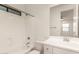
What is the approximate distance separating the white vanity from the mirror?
12 centimetres

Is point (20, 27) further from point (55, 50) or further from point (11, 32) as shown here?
point (55, 50)

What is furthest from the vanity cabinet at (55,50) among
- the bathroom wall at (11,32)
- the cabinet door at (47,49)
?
the bathroom wall at (11,32)

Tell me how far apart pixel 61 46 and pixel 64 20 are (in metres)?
0.73

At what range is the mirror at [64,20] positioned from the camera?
6.13ft

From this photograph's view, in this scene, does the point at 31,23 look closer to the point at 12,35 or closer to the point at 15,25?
the point at 15,25

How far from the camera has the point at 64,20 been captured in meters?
1.99

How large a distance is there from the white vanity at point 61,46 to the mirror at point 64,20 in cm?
12

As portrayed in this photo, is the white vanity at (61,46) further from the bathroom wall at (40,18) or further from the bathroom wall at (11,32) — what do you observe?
the bathroom wall at (11,32)

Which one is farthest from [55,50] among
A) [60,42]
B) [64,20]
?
[64,20]

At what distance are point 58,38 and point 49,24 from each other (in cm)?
Answer: 45

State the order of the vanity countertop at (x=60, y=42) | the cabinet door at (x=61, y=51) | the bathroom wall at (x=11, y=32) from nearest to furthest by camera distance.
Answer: the cabinet door at (x=61, y=51) < the vanity countertop at (x=60, y=42) < the bathroom wall at (x=11, y=32)

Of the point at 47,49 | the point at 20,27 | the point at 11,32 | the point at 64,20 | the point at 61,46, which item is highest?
the point at 64,20

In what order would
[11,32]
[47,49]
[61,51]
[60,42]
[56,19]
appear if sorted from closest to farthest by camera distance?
[61,51] → [47,49] → [60,42] → [56,19] → [11,32]
